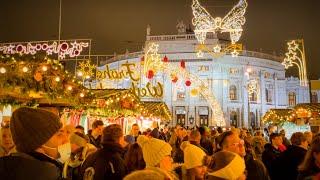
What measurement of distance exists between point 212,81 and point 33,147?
52.1 metres

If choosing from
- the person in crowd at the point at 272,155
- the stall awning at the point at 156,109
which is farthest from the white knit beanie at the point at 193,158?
the stall awning at the point at 156,109

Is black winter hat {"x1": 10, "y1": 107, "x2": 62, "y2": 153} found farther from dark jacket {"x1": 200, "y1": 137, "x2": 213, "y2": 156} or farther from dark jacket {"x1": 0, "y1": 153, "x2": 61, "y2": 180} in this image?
dark jacket {"x1": 200, "y1": 137, "x2": 213, "y2": 156}

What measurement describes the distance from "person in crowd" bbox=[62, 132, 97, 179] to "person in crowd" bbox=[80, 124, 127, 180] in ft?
2.91

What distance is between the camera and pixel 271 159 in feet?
21.7

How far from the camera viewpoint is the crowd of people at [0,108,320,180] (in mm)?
2217

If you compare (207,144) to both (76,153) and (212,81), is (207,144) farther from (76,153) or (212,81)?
(212,81)

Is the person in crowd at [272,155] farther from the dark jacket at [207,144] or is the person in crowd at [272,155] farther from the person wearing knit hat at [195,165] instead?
the person wearing knit hat at [195,165]

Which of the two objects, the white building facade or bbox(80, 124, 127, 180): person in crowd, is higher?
the white building facade

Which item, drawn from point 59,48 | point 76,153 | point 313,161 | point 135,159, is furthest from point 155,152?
point 59,48

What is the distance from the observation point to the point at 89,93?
12148 mm

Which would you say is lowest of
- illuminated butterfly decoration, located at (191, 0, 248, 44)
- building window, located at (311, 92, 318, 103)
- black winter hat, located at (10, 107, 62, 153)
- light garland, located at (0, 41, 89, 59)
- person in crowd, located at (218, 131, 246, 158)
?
person in crowd, located at (218, 131, 246, 158)

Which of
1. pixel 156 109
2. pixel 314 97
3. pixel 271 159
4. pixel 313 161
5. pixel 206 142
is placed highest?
pixel 314 97

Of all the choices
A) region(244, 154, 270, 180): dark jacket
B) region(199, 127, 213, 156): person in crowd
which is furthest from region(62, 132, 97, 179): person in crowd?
region(199, 127, 213, 156): person in crowd

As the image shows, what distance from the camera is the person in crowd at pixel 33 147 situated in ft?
7.12
